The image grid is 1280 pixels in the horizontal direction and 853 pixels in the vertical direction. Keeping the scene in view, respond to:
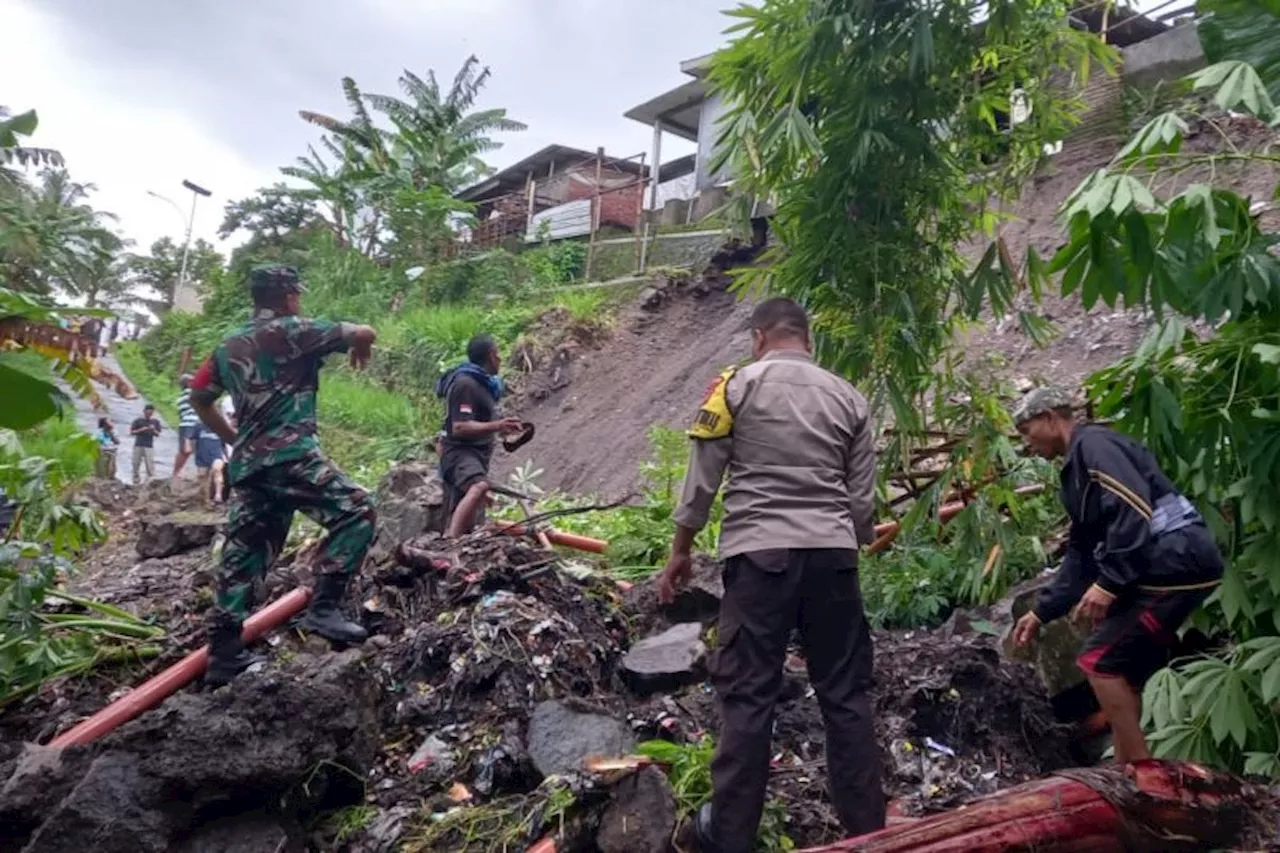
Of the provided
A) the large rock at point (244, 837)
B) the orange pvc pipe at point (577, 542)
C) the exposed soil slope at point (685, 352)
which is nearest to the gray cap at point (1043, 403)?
the exposed soil slope at point (685, 352)

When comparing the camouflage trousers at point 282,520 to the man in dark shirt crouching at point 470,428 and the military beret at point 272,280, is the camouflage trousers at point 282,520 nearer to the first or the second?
the military beret at point 272,280

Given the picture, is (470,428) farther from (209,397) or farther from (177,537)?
(177,537)

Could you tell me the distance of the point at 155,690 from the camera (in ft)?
14.0

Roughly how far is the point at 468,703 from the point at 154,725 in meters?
1.25

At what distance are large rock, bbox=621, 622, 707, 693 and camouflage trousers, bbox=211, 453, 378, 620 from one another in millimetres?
1341

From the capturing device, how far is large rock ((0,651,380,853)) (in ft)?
10.7

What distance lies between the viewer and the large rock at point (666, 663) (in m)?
4.46

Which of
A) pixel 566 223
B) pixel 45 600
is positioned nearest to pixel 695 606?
pixel 45 600

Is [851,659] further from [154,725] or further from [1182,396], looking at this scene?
[154,725]

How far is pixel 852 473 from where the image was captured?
3.37 m

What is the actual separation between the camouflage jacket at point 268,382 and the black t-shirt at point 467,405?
5.75ft

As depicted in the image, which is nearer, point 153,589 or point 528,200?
point 153,589

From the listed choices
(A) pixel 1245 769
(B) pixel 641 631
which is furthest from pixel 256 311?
(A) pixel 1245 769

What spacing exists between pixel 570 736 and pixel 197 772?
129 centimetres
